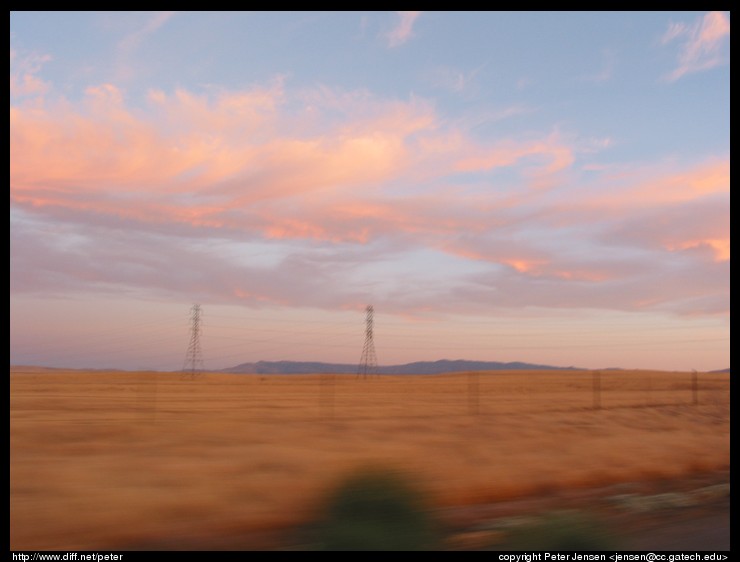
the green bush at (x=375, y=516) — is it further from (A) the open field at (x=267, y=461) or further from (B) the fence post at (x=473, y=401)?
(B) the fence post at (x=473, y=401)

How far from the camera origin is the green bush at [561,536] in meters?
9.41

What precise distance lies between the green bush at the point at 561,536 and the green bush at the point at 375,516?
1348 millimetres

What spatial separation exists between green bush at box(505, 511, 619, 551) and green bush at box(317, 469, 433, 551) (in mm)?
1348

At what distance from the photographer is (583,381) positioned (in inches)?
3295

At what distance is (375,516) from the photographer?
10.1 metres

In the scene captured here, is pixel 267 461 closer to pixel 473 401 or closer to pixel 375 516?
pixel 375 516

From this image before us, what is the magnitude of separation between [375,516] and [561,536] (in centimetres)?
259

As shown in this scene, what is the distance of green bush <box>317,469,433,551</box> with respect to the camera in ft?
30.8

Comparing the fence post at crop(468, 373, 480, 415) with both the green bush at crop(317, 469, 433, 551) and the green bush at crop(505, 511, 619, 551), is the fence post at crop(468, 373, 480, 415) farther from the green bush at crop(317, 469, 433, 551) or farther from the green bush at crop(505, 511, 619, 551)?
the green bush at crop(505, 511, 619, 551)
